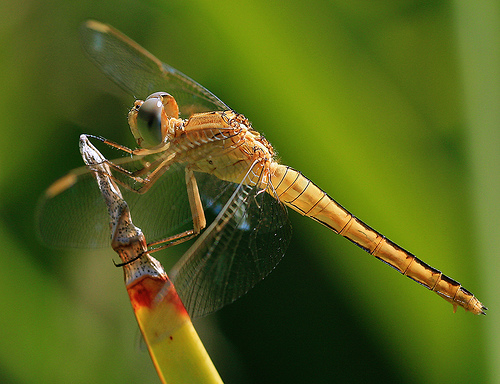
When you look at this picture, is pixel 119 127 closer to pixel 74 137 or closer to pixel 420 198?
pixel 74 137

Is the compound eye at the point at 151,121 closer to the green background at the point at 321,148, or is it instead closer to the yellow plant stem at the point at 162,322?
the green background at the point at 321,148

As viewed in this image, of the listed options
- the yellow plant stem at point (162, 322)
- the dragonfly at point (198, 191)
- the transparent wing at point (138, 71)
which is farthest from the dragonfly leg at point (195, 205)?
the yellow plant stem at point (162, 322)

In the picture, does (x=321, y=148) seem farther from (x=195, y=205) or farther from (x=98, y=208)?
(x=98, y=208)

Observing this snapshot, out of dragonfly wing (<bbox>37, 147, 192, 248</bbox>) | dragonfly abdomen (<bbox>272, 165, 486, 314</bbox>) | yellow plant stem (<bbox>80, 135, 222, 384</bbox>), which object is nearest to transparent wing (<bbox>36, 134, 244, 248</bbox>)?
dragonfly wing (<bbox>37, 147, 192, 248</bbox>)

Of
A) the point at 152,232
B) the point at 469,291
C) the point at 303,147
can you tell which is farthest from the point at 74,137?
the point at 469,291

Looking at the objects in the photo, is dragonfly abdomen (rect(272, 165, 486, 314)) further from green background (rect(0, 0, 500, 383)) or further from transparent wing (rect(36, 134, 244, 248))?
transparent wing (rect(36, 134, 244, 248))
